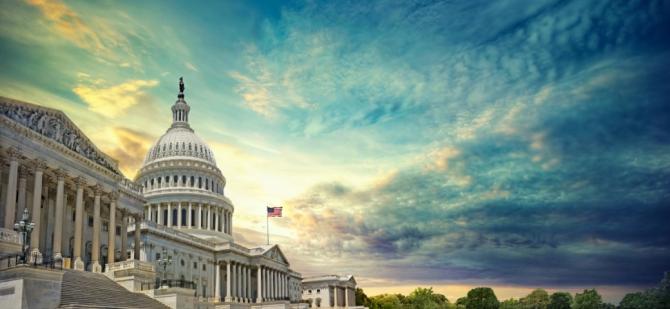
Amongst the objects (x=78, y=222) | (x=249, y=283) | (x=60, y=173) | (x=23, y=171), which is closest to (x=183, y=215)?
(x=249, y=283)

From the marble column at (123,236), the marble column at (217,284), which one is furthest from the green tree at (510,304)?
the marble column at (123,236)

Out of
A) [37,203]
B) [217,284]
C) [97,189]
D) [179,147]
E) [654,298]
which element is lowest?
[654,298]

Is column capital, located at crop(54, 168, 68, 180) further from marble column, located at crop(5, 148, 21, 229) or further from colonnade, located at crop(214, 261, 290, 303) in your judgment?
colonnade, located at crop(214, 261, 290, 303)

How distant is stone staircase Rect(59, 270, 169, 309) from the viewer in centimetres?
3574

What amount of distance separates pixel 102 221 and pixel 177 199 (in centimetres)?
4518

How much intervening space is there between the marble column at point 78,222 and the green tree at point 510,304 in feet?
360

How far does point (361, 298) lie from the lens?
562 ft

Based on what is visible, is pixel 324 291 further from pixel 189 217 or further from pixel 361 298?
pixel 189 217

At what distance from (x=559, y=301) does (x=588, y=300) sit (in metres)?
9.43

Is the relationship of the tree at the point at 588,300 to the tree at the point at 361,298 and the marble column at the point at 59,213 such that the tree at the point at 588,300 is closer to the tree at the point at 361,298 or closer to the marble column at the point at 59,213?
the tree at the point at 361,298

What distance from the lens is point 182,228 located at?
336ft

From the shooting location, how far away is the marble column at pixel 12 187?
39.1m

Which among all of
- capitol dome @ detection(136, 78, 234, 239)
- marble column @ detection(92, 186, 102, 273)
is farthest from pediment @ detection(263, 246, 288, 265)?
marble column @ detection(92, 186, 102, 273)

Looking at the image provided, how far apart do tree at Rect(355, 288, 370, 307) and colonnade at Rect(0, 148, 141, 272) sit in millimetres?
119788
